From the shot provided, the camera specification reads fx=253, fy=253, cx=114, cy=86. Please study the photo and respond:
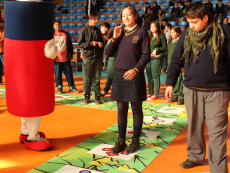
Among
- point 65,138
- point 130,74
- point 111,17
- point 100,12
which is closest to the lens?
point 130,74

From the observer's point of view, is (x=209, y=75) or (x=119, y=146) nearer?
(x=209, y=75)

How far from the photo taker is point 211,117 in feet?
6.29

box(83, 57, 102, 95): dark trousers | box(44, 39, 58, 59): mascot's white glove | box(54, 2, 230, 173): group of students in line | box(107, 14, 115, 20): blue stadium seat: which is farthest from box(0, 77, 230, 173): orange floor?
box(107, 14, 115, 20): blue stadium seat

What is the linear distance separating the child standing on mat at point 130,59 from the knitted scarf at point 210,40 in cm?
50

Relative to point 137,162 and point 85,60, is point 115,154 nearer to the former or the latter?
point 137,162

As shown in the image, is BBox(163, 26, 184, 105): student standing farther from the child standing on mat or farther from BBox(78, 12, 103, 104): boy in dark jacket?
the child standing on mat

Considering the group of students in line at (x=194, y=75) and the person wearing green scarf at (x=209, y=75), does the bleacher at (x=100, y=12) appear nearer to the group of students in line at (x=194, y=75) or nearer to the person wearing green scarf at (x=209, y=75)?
the group of students in line at (x=194, y=75)

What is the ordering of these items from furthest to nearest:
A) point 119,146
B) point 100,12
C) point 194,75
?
point 100,12 → point 119,146 → point 194,75

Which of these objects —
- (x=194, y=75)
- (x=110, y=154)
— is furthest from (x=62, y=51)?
(x=194, y=75)

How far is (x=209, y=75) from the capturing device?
187 cm

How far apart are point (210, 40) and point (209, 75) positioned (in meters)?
0.26

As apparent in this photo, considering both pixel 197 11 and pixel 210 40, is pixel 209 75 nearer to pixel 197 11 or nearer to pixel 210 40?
pixel 210 40

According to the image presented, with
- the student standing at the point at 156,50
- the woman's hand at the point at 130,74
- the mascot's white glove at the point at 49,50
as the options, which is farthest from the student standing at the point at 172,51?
the mascot's white glove at the point at 49,50

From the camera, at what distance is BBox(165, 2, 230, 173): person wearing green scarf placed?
1.82 metres
